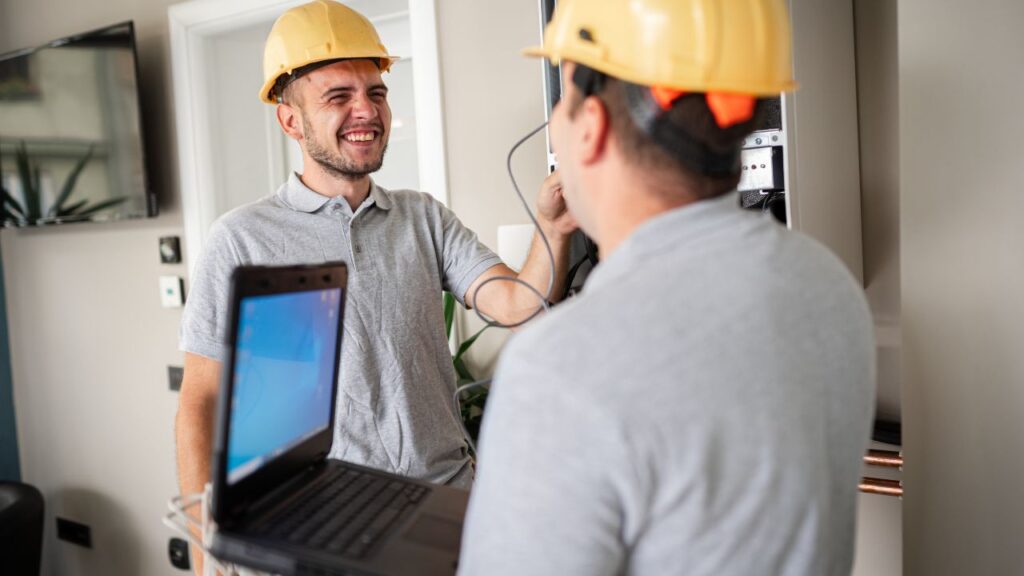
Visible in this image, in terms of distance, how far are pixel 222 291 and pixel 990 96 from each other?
1263 mm

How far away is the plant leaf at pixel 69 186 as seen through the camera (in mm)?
2740

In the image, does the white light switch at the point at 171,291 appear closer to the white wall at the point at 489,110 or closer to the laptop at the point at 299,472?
the white wall at the point at 489,110

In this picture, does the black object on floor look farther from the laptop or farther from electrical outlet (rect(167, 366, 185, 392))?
the laptop

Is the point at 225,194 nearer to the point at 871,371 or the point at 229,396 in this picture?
the point at 229,396

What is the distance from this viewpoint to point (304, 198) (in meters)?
1.34

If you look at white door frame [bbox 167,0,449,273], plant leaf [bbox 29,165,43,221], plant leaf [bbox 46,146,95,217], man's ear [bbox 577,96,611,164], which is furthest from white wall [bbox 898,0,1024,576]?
plant leaf [bbox 29,165,43,221]

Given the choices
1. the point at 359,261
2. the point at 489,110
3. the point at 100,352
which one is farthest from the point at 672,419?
the point at 100,352

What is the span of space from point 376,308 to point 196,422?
37cm

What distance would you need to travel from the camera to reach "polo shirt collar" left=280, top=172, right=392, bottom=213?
133 cm

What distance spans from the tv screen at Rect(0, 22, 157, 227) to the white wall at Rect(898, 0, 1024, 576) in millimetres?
2474

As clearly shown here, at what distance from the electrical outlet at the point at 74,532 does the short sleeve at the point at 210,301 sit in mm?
2513

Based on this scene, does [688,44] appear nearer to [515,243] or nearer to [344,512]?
[344,512]

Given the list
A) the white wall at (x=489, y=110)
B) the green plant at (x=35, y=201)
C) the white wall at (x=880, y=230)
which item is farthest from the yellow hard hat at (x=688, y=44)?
the green plant at (x=35, y=201)

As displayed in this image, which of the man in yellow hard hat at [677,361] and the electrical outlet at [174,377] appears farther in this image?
the electrical outlet at [174,377]
